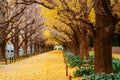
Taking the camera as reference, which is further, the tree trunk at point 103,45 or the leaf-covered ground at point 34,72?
the leaf-covered ground at point 34,72

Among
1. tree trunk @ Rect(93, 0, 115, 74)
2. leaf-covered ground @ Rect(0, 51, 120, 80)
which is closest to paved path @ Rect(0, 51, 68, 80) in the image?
leaf-covered ground @ Rect(0, 51, 120, 80)

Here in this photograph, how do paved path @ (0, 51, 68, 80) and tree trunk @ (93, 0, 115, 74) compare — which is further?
paved path @ (0, 51, 68, 80)

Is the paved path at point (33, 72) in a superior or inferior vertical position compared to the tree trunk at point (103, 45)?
inferior

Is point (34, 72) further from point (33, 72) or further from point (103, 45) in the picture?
point (103, 45)

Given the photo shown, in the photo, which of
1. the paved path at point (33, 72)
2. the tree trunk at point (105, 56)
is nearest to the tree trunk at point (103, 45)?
the tree trunk at point (105, 56)

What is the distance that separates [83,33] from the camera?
2939cm

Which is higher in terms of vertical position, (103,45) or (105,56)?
(103,45)

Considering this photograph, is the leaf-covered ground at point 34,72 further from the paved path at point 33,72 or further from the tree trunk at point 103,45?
the tree trunk at point 103,45

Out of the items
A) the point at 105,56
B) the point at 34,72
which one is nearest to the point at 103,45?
the point at 105,56

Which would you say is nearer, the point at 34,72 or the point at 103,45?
the point at 103,45

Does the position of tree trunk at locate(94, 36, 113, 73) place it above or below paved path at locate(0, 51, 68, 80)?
above

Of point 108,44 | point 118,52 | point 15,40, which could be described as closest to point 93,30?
point 108,44

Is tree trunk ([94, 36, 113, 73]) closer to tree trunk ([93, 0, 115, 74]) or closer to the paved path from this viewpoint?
tree trunk ([93, 0, 115, 74])

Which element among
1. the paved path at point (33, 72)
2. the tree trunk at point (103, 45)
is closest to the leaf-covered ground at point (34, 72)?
the paved path at point (33, 72)
